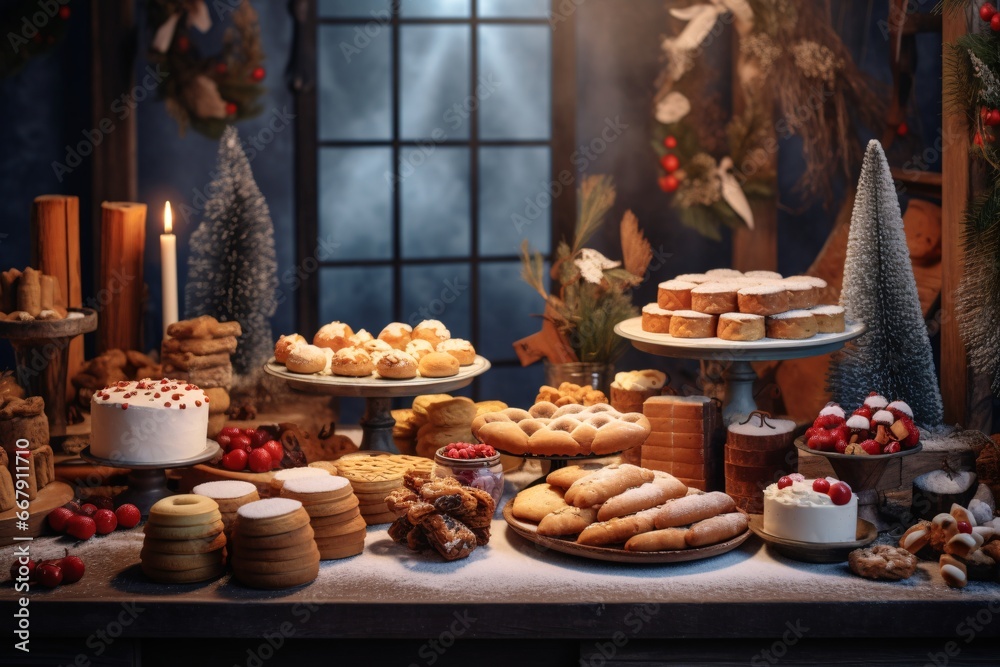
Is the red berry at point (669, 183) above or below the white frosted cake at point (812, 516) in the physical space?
above

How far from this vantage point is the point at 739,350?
12.1 ft

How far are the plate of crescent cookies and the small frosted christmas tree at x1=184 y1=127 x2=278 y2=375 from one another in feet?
5.73

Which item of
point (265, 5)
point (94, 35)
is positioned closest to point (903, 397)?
point (265, 5)

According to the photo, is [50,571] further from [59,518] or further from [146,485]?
[146,485]

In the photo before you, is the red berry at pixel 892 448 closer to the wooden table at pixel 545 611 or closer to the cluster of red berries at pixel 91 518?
the wooden table at pixel 545 611

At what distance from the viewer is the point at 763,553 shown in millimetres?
3354

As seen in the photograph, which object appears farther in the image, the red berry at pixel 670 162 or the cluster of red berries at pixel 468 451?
the red berry at pixel 670 162

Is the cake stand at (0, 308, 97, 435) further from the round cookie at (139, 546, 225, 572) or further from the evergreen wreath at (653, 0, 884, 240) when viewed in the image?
the evergreen wreath at (653, 0, 884, 240)

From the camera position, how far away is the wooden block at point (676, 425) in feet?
12.0

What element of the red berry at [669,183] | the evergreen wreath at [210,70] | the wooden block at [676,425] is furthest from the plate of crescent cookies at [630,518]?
the evergreen wreath at [210,70]

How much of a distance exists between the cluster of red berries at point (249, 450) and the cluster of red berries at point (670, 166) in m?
2.49

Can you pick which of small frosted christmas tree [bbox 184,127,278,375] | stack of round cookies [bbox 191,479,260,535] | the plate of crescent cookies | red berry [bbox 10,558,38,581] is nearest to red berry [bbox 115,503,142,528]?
stack of round cookies [bbox 191,479,260,535]

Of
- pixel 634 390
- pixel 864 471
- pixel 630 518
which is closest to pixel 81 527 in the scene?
pixel 630 518

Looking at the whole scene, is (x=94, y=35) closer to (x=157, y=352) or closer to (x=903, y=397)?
(x=157, y=352)
